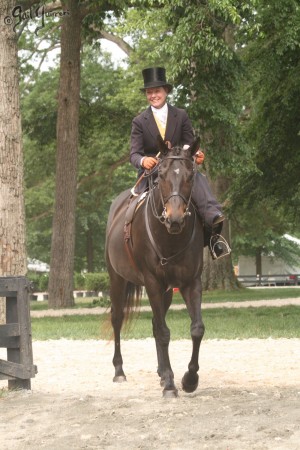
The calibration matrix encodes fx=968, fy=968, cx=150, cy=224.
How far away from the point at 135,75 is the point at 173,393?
112ft

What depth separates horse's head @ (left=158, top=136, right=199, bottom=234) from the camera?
891cm

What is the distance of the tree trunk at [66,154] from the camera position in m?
26.4

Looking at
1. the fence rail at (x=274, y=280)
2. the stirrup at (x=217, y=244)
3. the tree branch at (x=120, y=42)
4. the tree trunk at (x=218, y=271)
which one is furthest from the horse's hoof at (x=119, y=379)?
the fence rail at (x=274, y=280)

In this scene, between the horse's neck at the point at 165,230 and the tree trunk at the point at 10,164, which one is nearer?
the horse's neck at the point at 165,230

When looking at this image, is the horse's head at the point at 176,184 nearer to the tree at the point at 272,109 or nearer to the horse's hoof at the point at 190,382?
the horse's hoof at the point at 190,382

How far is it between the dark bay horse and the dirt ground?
554mm

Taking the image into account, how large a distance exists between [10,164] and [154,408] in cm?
638

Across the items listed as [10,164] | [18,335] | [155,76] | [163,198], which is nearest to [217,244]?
[163,198]

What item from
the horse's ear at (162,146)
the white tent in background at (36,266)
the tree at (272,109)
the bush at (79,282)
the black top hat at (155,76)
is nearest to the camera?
the horse's ear at (162,146)

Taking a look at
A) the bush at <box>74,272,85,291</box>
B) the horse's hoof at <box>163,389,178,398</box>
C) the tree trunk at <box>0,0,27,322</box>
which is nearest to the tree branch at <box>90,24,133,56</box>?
the bush at <box>74,272,85,291</box>

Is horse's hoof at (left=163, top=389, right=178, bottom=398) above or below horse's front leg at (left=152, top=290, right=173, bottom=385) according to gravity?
below

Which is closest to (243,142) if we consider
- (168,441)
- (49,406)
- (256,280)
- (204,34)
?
(204,34)

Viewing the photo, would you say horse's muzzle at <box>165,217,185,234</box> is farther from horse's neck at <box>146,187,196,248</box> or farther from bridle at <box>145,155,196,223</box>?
horse's neck at <box>146,187,196,248</box>

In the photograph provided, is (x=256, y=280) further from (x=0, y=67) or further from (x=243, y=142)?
(x=0, y=67)
